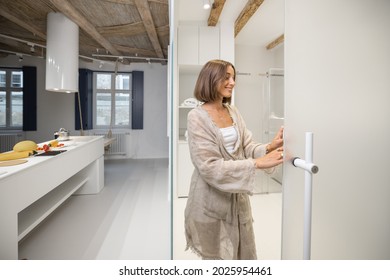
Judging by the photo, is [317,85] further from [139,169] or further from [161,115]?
[161,115]

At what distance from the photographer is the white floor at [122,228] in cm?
184

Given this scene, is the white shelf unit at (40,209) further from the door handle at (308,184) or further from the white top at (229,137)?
the door handle at (308,184)

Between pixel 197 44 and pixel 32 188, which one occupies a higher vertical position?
pixel 197 44

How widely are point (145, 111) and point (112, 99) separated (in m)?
0.90

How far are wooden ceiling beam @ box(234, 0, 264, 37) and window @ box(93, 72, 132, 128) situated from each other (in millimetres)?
3731

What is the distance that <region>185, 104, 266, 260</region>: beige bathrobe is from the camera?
84 centimetres

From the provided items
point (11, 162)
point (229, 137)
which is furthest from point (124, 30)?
point (229, 137)

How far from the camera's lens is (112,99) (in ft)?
19.0

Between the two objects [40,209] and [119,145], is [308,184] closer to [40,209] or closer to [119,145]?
[40,209]

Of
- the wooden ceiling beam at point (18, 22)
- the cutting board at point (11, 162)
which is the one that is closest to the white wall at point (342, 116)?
the cutting board at point (11, 162)

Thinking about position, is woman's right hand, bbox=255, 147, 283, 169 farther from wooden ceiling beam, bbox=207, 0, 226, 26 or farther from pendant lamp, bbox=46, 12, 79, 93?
pendant lamp, bbox=46, 12, 79, 93

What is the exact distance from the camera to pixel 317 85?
0.63 metres

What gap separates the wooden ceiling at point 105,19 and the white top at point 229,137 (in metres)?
2.11
